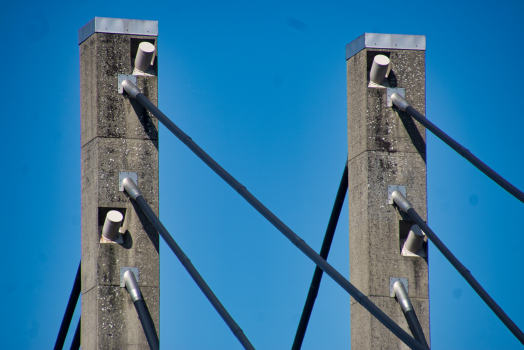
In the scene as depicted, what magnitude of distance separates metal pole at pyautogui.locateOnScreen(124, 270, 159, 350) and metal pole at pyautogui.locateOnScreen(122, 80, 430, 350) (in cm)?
164

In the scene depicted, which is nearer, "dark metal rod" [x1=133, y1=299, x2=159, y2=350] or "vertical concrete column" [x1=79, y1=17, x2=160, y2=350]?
"dark metal rod" [x1=133, y1=299, x2=159, y2=350]

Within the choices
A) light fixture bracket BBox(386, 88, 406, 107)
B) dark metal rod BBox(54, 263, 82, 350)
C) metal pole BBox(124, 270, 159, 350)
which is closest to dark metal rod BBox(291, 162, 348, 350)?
light fixture bracket BBox(386, 88, 406, 107)

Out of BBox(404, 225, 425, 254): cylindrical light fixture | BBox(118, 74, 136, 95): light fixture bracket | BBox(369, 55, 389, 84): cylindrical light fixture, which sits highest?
BBox(369, 55, 389, 84): cylindrical light fixture

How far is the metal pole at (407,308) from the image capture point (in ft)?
38.1

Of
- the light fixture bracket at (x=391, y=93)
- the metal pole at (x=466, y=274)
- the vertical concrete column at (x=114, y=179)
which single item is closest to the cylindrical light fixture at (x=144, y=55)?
the vertical concrete column at (x=114, y=179)

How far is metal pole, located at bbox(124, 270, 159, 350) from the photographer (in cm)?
1050

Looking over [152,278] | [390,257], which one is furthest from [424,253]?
[152,278]

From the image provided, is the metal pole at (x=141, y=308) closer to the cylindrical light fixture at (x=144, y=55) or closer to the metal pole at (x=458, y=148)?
the cylindrical light fixture at (x=144, y=55)

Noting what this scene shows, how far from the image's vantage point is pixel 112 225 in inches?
436

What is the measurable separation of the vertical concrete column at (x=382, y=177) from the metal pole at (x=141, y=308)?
2841mm

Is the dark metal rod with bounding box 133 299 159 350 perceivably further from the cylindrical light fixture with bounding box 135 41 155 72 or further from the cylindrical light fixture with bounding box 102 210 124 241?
the cylindrical light fixture with bounding box 135 41 155 72

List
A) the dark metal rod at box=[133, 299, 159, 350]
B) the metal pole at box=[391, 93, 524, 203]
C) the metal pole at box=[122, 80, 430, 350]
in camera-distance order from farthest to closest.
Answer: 1. the metal pole at box=[391, 93, 524, 203]
2. the dark metal rod at box=[133, 299, 159, 350]
3. the metal pole at box=[122, 80, 430, 350]

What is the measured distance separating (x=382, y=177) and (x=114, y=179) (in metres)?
3.40

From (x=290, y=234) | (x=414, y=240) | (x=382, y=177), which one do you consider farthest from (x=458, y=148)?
(x=290, y=234)
